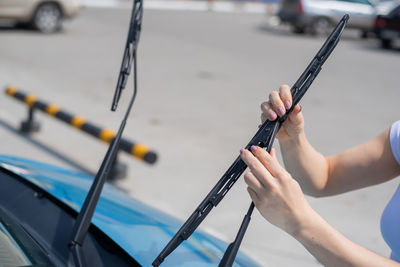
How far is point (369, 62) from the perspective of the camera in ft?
44.9

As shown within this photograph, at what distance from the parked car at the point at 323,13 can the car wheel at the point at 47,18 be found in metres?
7.73

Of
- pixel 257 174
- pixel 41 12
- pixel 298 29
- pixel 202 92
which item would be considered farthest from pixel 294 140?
pixel 298 29

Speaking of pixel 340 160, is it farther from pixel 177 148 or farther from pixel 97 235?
pixel 177 148

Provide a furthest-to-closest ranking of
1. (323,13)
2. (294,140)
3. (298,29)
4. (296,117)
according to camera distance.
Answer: (298,29) → (323,13) → (294,140) → (296,117)

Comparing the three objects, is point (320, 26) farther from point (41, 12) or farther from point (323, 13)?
point (41, 12)

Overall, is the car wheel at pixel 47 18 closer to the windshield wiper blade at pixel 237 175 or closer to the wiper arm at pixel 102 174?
the wiper arm at pixel 102 174

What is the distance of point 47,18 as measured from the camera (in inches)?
545

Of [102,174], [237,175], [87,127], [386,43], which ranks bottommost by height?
[386,43]

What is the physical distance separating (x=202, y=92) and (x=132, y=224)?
7146 mm

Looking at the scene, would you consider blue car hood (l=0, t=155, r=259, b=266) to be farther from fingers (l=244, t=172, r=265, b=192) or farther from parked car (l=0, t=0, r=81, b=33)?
parked car (l=0, t=0, r=81, b=33)

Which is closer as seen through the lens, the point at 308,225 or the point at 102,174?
the point at 308,225

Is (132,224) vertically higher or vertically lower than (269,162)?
lower

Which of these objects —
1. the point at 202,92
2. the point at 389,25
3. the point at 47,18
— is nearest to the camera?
the point at 202,92

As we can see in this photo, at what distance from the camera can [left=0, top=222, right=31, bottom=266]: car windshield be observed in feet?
5.01
